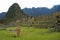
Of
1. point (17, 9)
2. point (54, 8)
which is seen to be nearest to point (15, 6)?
point (17, 9)

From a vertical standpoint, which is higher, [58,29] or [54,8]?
[54,8]

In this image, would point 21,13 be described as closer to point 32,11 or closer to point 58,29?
point 32,11

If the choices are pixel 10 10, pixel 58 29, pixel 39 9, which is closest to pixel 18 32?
pixel 58 29

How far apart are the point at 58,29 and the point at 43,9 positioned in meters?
69.6

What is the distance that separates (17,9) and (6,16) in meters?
8.15

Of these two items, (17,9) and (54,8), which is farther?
(17,9)

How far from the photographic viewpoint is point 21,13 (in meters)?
108

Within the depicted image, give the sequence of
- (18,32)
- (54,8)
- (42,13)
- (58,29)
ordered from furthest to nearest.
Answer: (42,13)
(54,8)
(58,29)
(18,32)

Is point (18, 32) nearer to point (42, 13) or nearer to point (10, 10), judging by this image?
point (42, 13)

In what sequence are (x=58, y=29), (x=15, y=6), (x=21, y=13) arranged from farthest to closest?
(x=15, y=6)
(x=21, y=13)
(x=58, y=29)

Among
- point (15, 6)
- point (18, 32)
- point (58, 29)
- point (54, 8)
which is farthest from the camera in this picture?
point (15, 6)

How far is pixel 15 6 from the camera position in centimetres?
11606

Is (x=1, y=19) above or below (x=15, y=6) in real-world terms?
below

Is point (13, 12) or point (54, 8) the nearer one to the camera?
point (54, 8)
